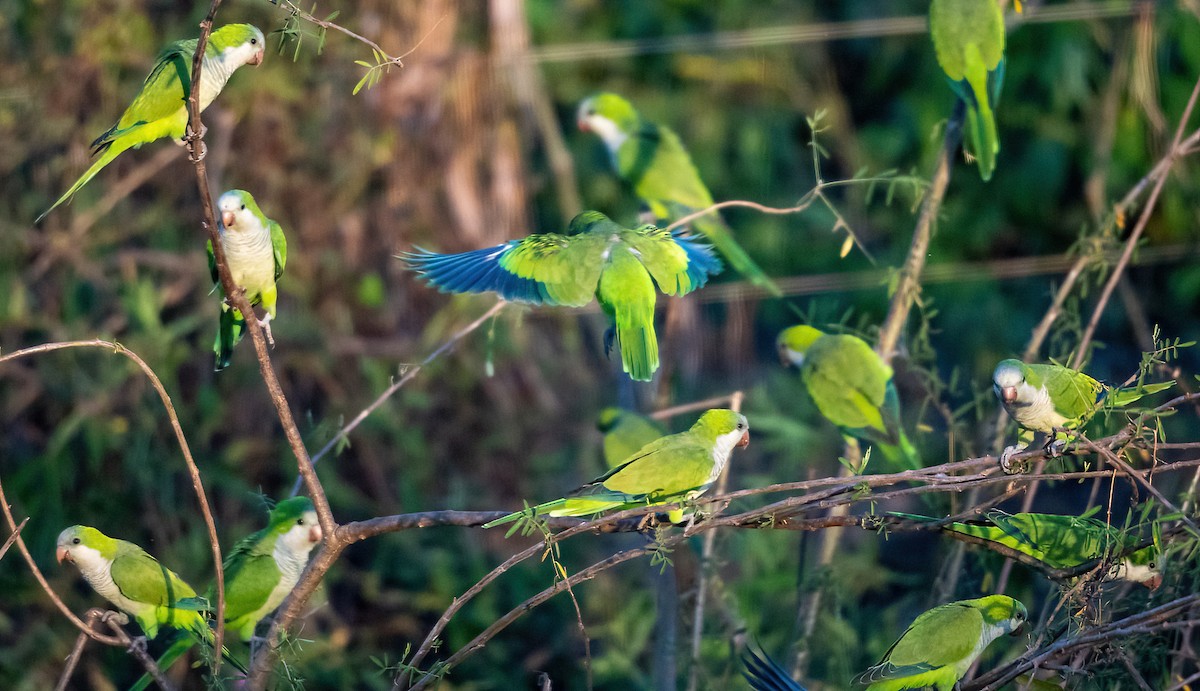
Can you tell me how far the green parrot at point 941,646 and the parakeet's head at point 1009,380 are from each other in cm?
42

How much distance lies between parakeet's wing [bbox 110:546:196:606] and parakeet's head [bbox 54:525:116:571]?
4cm

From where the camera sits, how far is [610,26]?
21.8 ft

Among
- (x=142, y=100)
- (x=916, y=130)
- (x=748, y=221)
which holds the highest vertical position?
(x=142, y=100)

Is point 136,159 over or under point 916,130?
over

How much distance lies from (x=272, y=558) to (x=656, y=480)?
3.53 feet

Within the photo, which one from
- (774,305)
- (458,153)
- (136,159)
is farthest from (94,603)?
(774,305)

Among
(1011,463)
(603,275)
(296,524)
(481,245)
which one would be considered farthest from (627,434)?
(481,245)

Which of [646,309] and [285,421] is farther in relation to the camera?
[646,309]

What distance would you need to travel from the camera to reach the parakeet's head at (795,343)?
11.9 ft

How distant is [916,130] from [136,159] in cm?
378

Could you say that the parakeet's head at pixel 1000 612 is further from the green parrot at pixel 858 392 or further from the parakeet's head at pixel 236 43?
the parakeet's head at pixel 236 43

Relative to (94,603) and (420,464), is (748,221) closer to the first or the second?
(420,464)

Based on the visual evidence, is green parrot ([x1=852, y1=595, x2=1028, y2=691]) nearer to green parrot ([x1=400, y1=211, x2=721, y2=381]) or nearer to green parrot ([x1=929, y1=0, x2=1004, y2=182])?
green parrot ([x1=400, y1=211, x2=721, y2=381])

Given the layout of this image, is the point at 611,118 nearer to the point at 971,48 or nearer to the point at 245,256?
the point at 971,48
